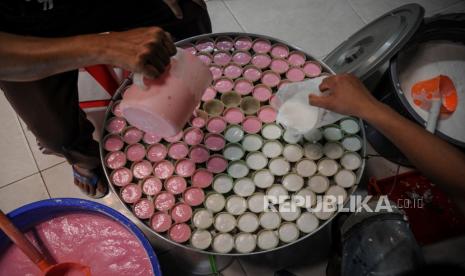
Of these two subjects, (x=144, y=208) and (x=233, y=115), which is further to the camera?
(x=233, y=115)

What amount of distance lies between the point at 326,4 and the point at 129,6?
1340mm

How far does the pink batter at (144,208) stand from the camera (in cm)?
110

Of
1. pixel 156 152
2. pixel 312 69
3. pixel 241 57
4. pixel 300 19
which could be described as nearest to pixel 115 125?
pixel 156 152

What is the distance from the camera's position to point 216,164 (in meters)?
1.15

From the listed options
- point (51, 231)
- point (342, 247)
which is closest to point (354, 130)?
point (342, 247)

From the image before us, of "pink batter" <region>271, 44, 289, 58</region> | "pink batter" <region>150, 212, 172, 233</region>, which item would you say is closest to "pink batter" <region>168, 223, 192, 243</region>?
"pink batter" <region>150, 212, 172, 233</region>

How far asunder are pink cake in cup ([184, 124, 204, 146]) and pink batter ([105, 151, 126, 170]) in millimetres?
207

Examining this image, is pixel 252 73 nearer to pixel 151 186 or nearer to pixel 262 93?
pixel 262 93

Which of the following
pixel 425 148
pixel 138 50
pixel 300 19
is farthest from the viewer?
pixel 300 19

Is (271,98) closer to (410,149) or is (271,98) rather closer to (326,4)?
A: (410,149)

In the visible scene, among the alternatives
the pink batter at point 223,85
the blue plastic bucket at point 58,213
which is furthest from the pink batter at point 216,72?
the blue plastic bucket at point 58,213

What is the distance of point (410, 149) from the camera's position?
3.26 ft

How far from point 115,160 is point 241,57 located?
56 centimetres

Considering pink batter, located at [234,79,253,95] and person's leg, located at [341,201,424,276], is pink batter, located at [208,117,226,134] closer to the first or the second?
pink batter, located at [234,79,253,95]
